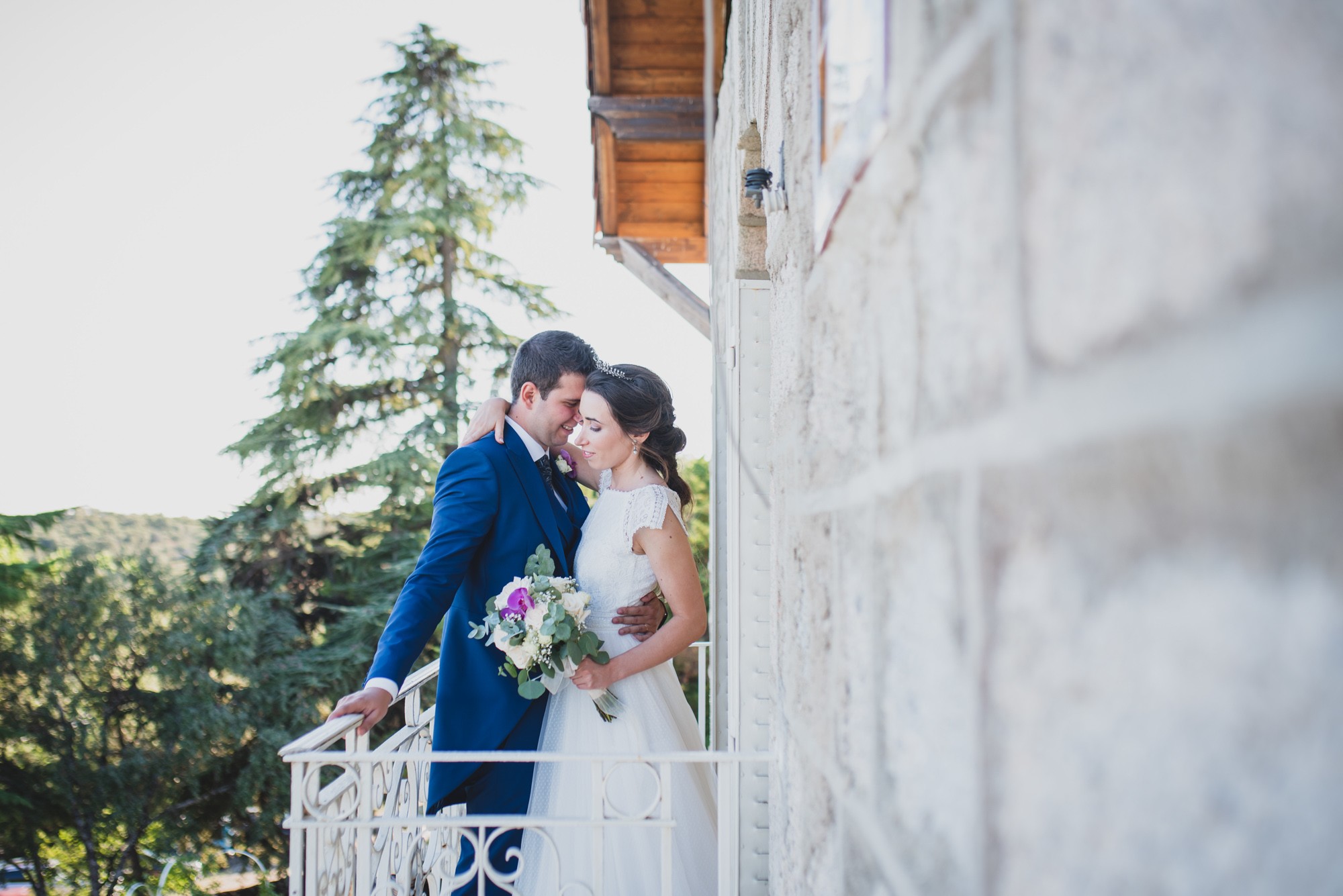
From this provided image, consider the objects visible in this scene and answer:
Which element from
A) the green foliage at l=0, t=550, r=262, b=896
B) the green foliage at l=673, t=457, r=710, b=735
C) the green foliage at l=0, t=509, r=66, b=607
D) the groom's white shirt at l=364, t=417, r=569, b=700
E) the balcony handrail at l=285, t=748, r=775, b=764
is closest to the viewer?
the balcony handrail at l=285, t=748, r=775, b=764

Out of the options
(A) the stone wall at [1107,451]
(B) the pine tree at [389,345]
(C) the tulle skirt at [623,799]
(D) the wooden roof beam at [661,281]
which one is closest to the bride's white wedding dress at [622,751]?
(C) the tulle skirt at [623,799]

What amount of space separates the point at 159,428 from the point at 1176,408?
1447 centimetres

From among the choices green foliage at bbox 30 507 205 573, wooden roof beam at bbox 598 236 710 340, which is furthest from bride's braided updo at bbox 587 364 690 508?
green foliage at bbox 30 507 205 573

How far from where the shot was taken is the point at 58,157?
1504 cm

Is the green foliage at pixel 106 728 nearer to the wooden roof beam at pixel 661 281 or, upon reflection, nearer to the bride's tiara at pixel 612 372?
the wooden roof beam at pixel 661 281

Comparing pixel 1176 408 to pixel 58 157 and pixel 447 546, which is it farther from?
pixel 58 157

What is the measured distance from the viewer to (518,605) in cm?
222

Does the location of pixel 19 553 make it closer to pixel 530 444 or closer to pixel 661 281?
pixel 661 281

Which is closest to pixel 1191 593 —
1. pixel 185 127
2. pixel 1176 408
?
pixel 1176 408

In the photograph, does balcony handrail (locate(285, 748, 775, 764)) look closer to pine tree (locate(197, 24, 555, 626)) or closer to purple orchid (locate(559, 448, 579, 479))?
purple orchid (locate(559, 448, 579, 479))

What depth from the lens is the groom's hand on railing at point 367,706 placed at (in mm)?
2039

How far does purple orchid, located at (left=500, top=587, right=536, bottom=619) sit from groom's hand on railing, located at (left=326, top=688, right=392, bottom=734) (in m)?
0.35

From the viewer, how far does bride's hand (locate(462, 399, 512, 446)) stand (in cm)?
270

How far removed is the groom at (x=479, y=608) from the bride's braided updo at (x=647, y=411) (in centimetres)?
33
